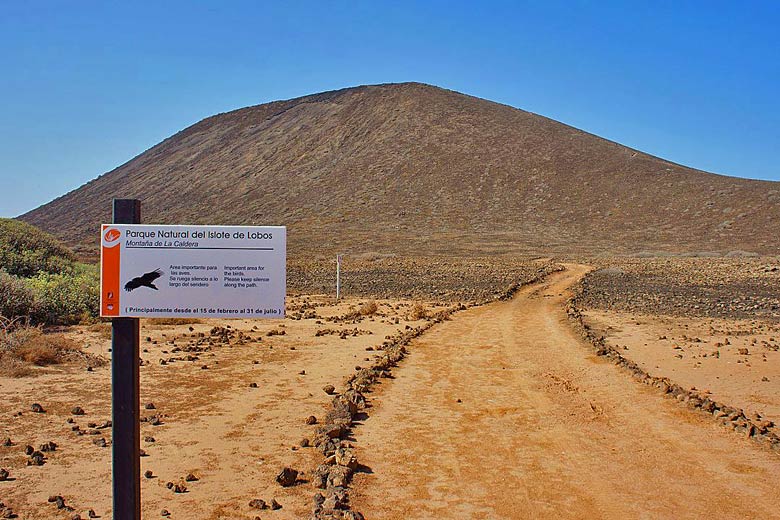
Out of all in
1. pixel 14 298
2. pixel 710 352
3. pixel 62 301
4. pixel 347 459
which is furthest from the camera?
pixel 62 301

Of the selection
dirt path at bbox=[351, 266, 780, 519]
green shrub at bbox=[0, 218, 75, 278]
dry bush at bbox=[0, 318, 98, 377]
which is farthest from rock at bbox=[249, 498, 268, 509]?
green shrub at bbox=[0, 218, 75, 278]

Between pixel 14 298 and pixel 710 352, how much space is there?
11693 mm

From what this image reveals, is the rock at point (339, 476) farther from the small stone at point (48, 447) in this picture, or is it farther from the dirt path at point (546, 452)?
the small stone at point (48, 447)

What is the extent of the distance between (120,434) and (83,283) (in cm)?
1246

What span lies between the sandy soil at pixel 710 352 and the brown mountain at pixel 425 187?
3238cm

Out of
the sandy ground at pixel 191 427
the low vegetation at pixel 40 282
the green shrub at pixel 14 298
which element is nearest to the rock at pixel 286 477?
the sandy ground at pixel 191 427

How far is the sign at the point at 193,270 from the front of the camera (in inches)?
152

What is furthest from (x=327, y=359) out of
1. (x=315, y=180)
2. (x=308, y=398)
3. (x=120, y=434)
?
(x=315, y=180)

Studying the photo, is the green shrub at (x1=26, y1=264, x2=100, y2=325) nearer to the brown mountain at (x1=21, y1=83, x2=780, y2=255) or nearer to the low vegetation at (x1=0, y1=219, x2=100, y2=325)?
the low vegetation at (x1=0, y1=219, x2=100, y2=325)

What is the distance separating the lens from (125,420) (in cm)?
383

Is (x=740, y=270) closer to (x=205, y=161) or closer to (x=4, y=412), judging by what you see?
(x=4, y=412)

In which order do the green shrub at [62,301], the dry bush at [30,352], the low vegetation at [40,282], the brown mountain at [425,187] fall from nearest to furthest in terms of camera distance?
the dry bush at [30,352] < the low vegetation at [40,282] < the green shrub at [62,301] < the brown mountain at [425,187]

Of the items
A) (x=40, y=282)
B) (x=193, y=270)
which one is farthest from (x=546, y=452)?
(x=40, y=282)

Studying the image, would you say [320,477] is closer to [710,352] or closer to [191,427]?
[191,427]
